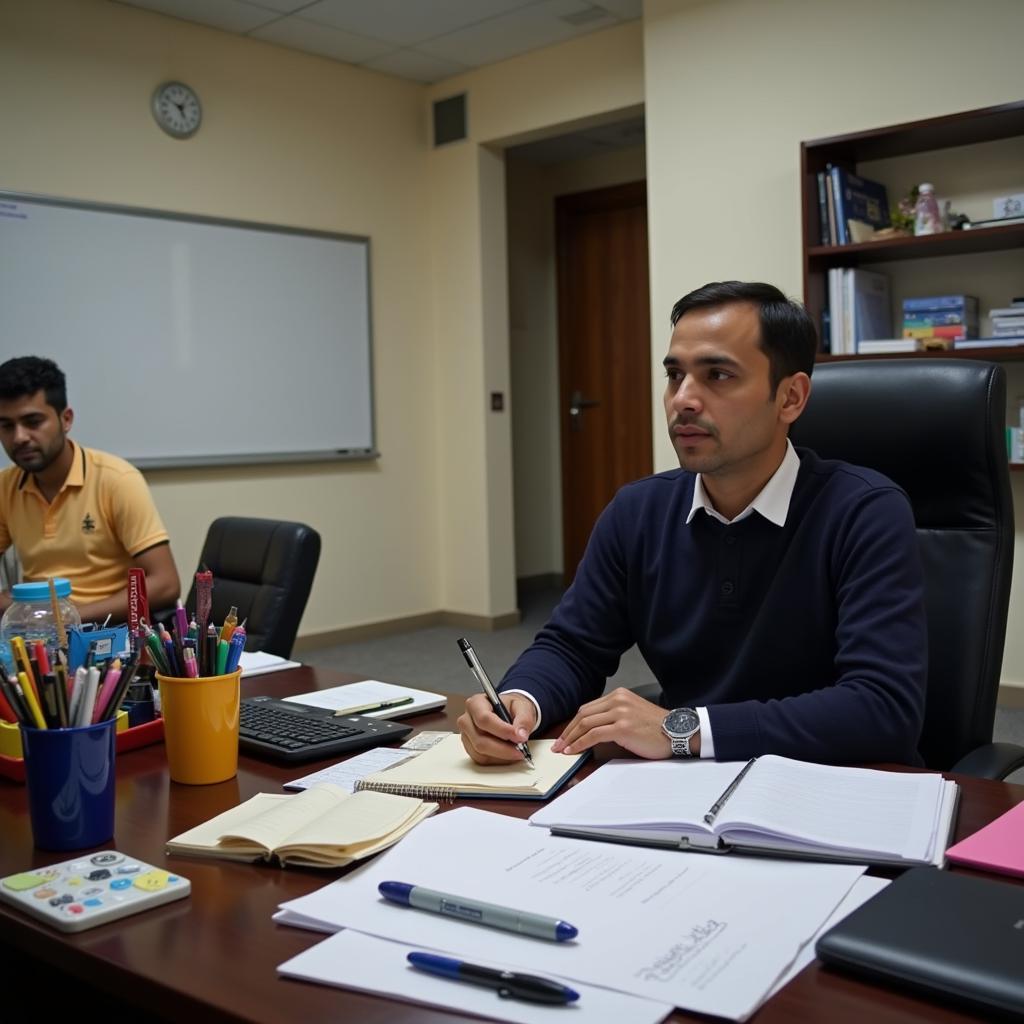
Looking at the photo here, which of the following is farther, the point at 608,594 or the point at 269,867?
the point at 608,594

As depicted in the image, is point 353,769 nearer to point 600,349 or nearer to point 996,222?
point 996,222

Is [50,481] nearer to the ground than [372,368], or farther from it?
nearer to the ground

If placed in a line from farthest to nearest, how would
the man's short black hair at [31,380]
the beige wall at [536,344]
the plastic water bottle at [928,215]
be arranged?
the beige wall at [536,344], the plastic water bottle at [928,215], the man's short black hair at [31,380]

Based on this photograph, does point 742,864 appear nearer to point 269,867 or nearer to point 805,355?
point 269,867

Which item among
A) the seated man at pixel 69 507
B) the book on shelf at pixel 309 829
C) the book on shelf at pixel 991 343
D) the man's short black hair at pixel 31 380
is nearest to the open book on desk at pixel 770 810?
the book on shelf at pixel 309 829

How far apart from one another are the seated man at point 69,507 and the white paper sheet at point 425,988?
197 cm

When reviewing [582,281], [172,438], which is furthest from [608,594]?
[582,281]

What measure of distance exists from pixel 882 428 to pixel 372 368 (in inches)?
151

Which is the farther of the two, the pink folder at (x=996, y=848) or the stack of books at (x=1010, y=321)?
the stack of books at (x=1010, y=321)

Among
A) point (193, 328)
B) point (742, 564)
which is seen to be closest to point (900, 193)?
point (742, 564)

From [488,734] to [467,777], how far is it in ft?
0.24

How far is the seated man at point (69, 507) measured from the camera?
→ 261 cm

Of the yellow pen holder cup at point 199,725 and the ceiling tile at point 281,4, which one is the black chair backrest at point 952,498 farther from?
the ceiling tile at point 281,4

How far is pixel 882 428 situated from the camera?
1.62 m
